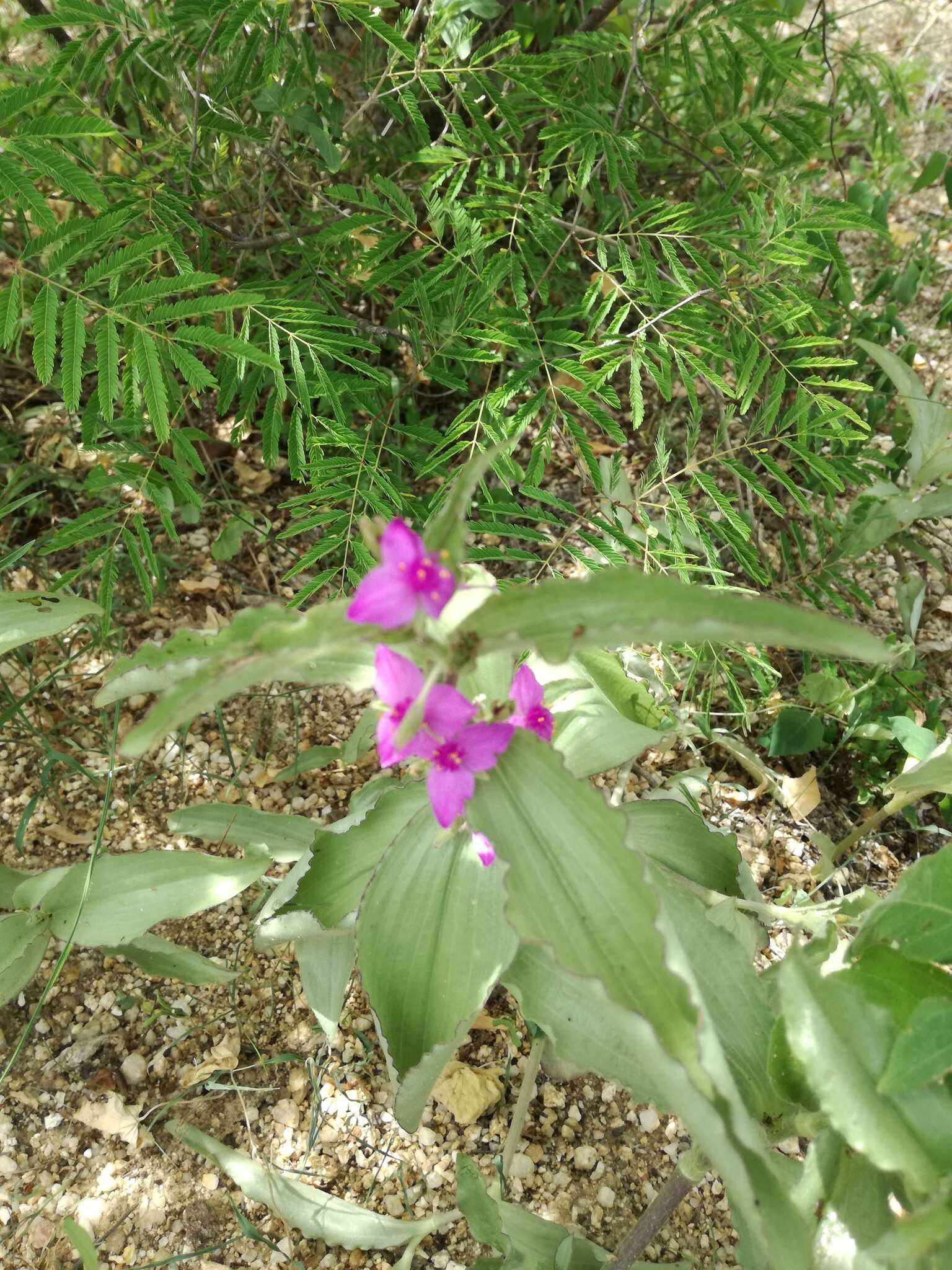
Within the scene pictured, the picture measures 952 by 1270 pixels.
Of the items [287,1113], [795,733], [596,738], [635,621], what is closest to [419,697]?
[635,621]

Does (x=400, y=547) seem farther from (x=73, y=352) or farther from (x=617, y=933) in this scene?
(x=73, y=352)

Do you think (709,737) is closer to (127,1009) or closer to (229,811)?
(229,811)

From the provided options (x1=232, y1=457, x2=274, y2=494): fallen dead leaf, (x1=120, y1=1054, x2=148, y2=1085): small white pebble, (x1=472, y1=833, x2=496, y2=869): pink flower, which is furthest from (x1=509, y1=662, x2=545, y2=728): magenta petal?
(x1=232, y1=457, x2=274, y2=494): fallen dead leaf

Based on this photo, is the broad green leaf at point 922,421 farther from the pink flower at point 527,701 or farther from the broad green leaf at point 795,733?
the pink flower at point 527,701

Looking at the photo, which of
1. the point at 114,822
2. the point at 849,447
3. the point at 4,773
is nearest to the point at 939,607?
the point at 849,447

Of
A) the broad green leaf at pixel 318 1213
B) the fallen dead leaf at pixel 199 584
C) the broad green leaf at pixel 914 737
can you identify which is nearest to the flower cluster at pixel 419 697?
the broad green leaf at pixel 318 1213
